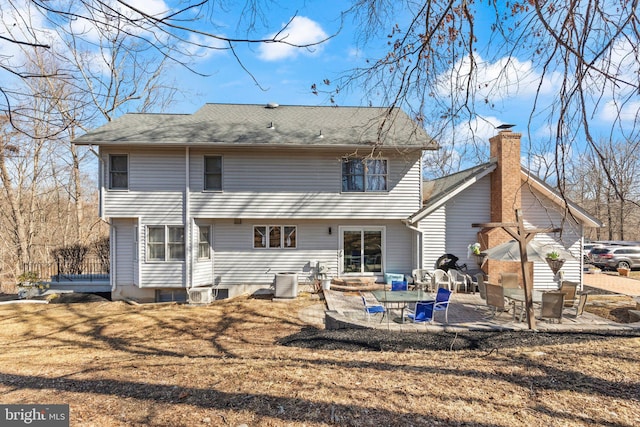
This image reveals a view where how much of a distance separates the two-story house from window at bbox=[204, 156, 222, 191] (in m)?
0.05

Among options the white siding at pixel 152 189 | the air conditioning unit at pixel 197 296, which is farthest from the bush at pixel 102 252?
the air conditioning unit at pixel 197 296

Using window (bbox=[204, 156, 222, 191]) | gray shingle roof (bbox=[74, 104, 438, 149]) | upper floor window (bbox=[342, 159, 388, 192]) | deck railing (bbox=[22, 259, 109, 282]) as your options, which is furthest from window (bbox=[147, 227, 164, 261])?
upper floor window (bbox=[342, 159, 388, 192])

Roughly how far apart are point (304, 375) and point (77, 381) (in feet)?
10.2

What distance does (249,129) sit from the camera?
1420cm

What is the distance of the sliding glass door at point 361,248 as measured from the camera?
14.5m

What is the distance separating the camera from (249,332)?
895 centimetres

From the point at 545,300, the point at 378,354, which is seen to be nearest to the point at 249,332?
the point at 378,354

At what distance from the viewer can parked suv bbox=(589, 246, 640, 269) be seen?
2175 centimetres

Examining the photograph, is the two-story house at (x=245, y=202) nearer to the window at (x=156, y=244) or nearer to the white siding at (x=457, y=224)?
the window at (x=156, y=244)

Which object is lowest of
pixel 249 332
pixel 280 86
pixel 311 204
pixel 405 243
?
pixel 249 332

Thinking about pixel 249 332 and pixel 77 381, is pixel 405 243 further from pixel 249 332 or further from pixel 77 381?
pixel 77 381

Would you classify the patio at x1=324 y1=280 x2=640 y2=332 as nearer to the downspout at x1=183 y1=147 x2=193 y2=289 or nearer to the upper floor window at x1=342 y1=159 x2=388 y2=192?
the upper floor window at x1=342 y1=159 x2=388 y2=192

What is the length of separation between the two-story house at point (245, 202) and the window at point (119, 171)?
0.12 ft

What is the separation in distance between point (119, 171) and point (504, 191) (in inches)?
584
